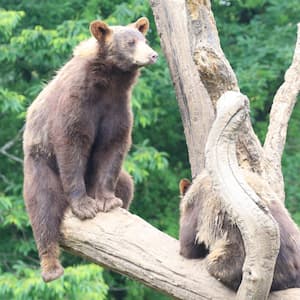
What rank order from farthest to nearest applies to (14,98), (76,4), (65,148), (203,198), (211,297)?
(76,4) < (14,98) < (65,148) < (203,198) < (211,297)

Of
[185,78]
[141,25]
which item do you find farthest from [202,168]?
[141,25]

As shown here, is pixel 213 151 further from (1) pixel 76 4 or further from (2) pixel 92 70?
(1) pixel 76 4

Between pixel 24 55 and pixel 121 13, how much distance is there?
4.77ft

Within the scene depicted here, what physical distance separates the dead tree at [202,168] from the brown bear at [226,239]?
0.30 feet

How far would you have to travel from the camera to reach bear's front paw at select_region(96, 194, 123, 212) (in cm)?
687

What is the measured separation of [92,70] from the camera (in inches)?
277

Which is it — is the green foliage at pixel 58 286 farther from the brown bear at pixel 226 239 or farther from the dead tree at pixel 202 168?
the brown bear at pixel 226 239

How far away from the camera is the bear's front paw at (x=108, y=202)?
6871 millimetres

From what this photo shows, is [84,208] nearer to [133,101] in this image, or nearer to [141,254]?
[141,254]

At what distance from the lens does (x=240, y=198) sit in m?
5.30

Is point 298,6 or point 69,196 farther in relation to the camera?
point 298,6

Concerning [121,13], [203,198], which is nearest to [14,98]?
[121,13]

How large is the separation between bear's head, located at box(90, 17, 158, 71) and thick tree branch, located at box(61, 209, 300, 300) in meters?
1.04

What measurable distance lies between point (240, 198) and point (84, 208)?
177cm
